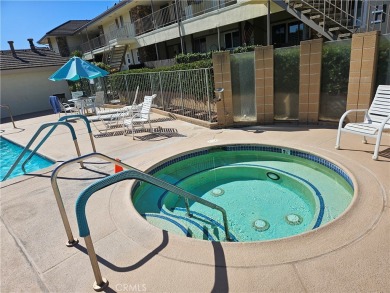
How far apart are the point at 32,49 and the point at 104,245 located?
78.2ft

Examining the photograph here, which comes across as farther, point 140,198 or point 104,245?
point 140,198

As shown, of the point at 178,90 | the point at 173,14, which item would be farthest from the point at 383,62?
the point at 173,14

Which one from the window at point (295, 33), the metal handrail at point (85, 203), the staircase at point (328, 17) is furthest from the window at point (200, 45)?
the metal handrail at point (85, 203)

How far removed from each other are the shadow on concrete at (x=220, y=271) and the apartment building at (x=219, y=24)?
29.5ft

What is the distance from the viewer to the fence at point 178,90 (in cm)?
798

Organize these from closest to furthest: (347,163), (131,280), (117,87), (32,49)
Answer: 1. (131,280)
2. (347,163)
3. (117,87)
4. (32,49)

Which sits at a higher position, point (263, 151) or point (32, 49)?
point (32, 49)

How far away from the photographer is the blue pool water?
664 centimetres

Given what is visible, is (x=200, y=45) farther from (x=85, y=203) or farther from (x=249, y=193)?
(x=85, y=203)

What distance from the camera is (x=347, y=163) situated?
421cm

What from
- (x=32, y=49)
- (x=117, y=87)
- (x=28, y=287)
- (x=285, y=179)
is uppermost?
(x=32, y=49)

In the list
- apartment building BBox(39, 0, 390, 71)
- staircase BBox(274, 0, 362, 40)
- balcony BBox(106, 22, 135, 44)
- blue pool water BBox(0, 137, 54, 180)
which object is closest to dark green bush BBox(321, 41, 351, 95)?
apartment building BBox(39, 0, 390, 71)

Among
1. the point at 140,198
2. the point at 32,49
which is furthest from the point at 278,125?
the point at 32,49

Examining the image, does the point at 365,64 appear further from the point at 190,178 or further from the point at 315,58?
the point at 190,178
